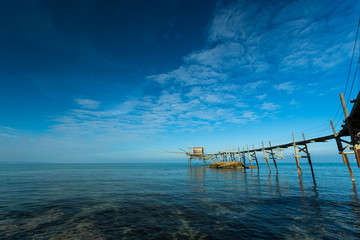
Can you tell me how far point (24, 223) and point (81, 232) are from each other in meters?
4.05

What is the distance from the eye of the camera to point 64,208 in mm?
11688

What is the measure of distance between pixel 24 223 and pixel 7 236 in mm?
1767

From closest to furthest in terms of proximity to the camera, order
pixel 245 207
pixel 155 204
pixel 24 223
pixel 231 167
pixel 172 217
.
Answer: pixel 24 223 < pixel 172 217 < pixel 245 207 < pixel 155 204 < pixel 231 167

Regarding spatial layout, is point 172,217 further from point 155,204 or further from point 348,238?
point 348,238

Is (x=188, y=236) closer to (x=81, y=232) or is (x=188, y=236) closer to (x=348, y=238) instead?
(x=81, y=232)

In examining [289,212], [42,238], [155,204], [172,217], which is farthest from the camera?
[155,204]

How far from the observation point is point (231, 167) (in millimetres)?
54688

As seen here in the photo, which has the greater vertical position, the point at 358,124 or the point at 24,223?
the point at 358,124

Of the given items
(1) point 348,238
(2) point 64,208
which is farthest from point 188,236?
(2) point 64,208

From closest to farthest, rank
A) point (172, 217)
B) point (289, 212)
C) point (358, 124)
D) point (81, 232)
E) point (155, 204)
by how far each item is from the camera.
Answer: point (81, 232)
point (172, 217)
point (289, 212)
point (155, 204)
point (358, 124)

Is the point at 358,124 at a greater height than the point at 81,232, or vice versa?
the point at 358,124

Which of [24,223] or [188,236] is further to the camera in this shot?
[24,223]

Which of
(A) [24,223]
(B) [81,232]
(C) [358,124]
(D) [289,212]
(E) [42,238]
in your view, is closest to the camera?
(E) [42,238]

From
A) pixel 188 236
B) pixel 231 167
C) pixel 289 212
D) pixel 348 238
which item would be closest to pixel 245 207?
pixel 289 212
